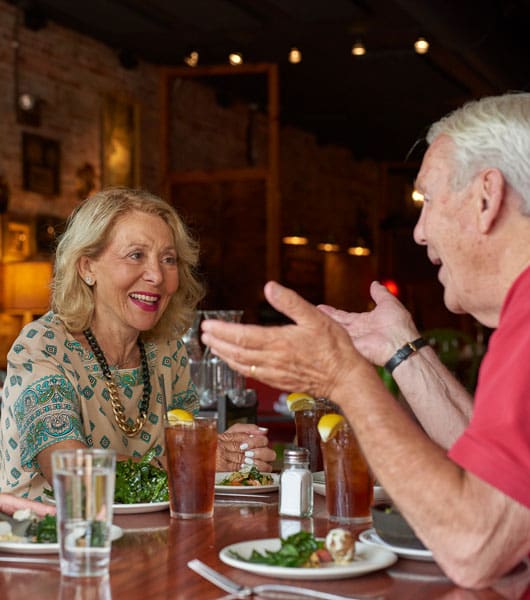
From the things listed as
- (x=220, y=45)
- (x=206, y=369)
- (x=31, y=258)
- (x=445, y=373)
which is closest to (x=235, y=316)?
(x=206, y=369)

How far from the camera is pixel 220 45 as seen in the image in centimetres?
966

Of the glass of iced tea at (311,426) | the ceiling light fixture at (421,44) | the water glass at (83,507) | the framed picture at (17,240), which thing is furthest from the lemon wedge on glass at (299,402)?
the ceiling light fixture at (421,44)

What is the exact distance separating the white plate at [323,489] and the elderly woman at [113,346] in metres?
0.23

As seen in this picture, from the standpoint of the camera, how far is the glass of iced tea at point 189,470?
194cm

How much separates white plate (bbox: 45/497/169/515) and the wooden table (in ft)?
0.38

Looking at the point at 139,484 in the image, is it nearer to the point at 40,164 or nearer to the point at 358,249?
the point at 40,164

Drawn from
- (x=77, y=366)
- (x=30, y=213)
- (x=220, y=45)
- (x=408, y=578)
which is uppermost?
(x=220, y=45)

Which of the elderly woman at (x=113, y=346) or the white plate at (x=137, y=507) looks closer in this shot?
the white plate at (x=137, y=507)

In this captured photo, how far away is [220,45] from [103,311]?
7131 millimetres

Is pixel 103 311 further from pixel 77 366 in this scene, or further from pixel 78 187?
pixel 78 187

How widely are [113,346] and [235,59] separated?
693cm

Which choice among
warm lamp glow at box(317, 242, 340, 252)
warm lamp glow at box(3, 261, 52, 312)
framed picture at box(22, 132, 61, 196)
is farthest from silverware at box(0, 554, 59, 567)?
warm lamp glow at box(317, 242, 340, 252)

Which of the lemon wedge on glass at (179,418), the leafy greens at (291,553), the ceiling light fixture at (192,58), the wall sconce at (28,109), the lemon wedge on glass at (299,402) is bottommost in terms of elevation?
the leafy greens at (291,553)

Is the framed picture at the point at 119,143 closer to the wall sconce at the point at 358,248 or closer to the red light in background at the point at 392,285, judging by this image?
the wall sconce at the point at 358,248
